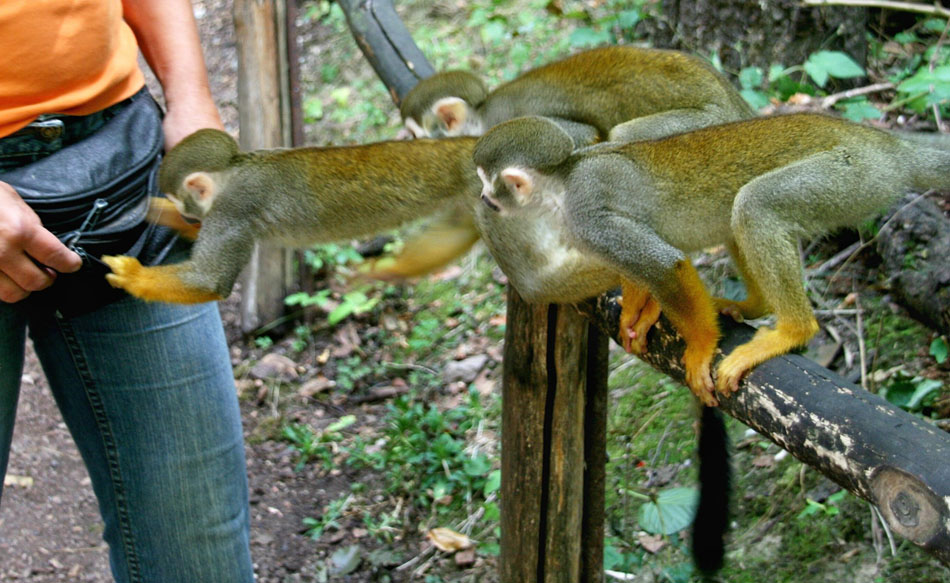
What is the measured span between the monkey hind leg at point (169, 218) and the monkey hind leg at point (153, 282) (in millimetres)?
116

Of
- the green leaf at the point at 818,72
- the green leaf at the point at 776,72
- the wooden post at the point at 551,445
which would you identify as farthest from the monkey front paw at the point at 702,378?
the green leaf at the point at 776,72

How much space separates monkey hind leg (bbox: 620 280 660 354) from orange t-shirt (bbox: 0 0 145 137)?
1.01m

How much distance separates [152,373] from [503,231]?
735mm

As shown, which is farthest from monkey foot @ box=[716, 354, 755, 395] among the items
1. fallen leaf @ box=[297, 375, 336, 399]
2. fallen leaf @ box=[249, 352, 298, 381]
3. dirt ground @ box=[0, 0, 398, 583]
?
fallen leaf @ box=[249, 352, 298, 381]

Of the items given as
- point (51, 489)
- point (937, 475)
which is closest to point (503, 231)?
point (937, 475)

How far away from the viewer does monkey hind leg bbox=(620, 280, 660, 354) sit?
1697 mm

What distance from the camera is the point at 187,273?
1801mm

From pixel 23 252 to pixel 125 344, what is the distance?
0.30m

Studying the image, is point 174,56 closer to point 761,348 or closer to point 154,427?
point 154,427

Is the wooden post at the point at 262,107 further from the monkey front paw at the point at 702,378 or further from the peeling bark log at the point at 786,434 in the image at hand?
the monkey front paw at the point at 702,378

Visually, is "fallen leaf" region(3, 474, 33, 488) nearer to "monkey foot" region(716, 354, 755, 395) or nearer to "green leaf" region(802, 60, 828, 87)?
"monkey foot" region(716, 354, 755, 395)

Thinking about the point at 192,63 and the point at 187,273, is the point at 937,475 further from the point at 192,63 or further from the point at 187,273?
the point at 192,63

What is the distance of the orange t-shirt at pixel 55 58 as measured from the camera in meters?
1.44

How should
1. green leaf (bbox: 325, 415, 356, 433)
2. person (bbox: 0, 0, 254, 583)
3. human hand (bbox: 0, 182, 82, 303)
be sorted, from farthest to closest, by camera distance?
green leaf (bbox: 325, 415, 356, 433), person (bbox: 0, 0, 254, 583), human hand (bbox: 0, 182, 82, 303)
